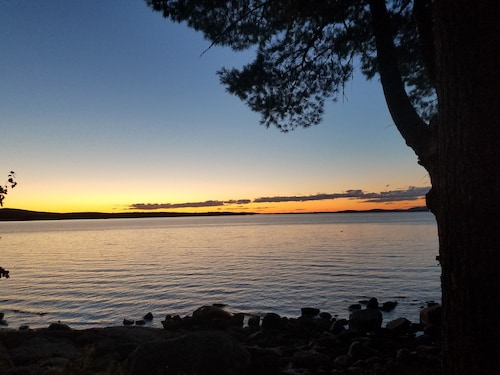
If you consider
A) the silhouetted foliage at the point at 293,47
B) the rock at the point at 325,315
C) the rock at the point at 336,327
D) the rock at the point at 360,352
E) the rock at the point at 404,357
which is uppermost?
the silhouetted foliage at the point at 293,47

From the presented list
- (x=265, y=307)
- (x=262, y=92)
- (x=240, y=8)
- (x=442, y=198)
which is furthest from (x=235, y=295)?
(x=442, y=198)

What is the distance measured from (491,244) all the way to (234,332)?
502 inches

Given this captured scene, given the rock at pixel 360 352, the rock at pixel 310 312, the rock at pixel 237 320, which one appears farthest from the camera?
the rock at pixel 310 312

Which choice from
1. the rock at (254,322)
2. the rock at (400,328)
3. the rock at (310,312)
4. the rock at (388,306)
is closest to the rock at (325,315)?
the rock at (310,312)

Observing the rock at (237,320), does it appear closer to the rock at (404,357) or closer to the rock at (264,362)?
the rock at (264,362)

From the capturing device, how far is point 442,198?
3754mm

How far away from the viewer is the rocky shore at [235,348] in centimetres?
889

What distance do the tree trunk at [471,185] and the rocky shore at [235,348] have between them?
468 cm

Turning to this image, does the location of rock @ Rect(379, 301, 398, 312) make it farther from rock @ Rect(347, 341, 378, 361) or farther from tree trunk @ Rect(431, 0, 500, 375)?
tree trunk @ Rect(431, 0, 500, 375)

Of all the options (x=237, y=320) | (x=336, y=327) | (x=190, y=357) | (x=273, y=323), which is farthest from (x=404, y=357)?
(x=237, y=320)

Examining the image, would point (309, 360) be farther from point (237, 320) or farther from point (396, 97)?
point (396, 97)

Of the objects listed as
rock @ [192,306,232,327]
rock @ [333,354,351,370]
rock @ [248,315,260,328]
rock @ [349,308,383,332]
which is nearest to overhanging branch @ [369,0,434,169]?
rock @ [333,354,351,370]

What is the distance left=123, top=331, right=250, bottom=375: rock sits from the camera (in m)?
8.70

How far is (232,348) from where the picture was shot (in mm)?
9453
